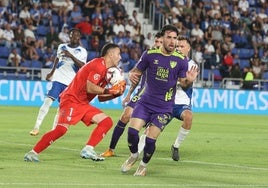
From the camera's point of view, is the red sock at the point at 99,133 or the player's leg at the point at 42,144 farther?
the red sock at the point at 99,133

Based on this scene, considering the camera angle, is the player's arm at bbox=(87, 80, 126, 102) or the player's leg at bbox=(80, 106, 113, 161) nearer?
the player's arm at bbox=(87, 80, 126, 102)

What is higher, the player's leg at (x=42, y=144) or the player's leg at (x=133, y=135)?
Result: the player's leg at (x=133, y=135)

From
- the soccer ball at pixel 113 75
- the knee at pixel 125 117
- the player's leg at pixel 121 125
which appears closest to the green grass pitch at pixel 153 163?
the player's leg at pixel 121 125

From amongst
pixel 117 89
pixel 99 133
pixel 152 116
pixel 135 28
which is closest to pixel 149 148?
pixel 152 116

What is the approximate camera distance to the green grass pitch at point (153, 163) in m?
12.2

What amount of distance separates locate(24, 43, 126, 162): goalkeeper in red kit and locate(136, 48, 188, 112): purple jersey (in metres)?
1.11

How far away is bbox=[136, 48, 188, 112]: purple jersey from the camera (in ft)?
43.5

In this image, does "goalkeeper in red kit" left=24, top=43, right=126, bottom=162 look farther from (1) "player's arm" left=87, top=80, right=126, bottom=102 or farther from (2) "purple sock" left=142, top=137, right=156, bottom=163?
(2) "purple sock" left=142, top=137, right=156, bottom=163

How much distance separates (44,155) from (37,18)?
822 inches

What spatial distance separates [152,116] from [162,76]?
0.60 metres

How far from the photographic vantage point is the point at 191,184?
12.2 metres

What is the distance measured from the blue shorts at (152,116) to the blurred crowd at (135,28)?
21349 mm

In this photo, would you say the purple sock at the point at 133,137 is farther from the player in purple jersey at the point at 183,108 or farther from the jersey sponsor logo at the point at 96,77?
the player in purple jersey at the point at 183,108

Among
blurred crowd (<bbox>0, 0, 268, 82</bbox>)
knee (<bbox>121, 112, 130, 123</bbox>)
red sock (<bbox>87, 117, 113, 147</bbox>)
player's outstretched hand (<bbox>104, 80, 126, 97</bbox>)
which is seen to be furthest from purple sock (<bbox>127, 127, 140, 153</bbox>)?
blurred crowd (<bbox>0, 0, 268, 82</bbox>)
